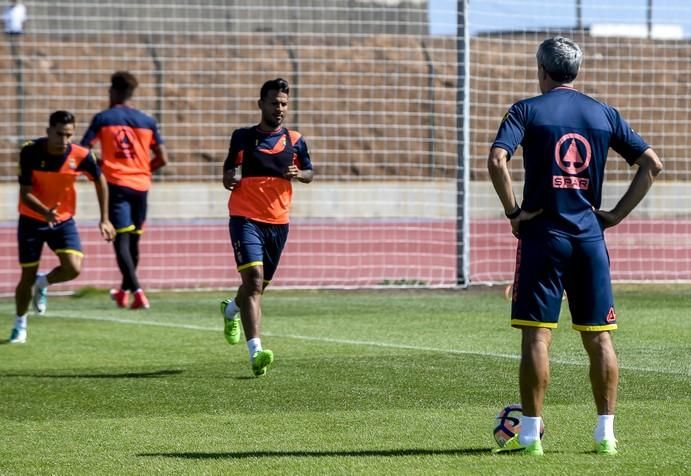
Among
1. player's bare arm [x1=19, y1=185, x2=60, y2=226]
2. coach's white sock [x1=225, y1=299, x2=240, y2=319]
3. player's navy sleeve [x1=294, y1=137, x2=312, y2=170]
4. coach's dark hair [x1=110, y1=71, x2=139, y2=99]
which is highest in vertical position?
coach's dark hair [x1=110, y1=71, x2=139, y2=99]

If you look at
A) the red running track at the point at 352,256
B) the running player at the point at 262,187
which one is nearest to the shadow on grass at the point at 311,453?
the running player at the point at 262,187

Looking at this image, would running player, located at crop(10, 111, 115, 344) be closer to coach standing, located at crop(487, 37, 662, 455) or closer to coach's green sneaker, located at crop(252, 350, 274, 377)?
coach's green sneaker, located at crop(252, 350, 274, 377)

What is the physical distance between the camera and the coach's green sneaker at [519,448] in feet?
22.1

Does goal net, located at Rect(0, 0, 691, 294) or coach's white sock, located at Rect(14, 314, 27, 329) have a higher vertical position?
goal net, located at Rect(0, 0, 691, 294)

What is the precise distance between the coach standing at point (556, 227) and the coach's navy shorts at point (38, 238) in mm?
6771

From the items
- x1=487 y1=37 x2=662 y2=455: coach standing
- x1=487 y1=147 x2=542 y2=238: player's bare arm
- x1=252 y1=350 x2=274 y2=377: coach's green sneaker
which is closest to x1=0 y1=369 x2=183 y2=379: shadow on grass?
x1=252 y1=350 x2=274 y2=377: coach's green sneaker

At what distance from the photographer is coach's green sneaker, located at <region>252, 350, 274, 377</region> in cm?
970

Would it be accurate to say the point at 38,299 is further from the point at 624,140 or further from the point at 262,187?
the point at 624,140

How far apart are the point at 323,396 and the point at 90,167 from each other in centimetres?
468

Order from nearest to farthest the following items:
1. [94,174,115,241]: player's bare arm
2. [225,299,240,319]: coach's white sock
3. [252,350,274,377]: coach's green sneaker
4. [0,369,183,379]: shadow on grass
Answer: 1. [252,350,274,377]: coach's green sneaker
2. [0,369,183,379]: shadow on grass
3. [225,299,240,319]: coach's white sock
4. [94,174,115,241]: player's bare arm

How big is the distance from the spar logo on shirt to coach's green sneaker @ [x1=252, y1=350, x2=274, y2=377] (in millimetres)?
3403

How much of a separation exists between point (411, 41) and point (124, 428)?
73.0 ft

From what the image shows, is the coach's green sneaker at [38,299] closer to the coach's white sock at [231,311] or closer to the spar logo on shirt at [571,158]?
the coach's white sock at [231,311]

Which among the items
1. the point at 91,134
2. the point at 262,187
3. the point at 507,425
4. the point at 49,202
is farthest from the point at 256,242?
the point at 91,134
